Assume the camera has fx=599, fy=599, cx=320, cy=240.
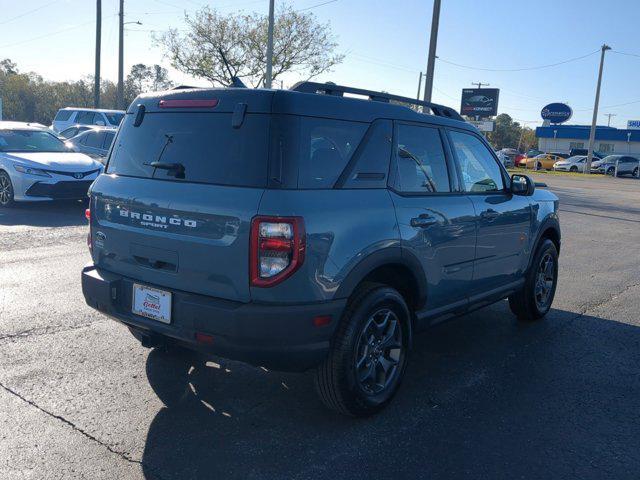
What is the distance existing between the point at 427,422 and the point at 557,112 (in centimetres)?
7210

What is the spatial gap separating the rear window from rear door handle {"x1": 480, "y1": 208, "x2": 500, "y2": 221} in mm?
2178

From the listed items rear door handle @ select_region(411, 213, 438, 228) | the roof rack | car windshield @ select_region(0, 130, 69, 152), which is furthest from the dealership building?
rear door handle @ select_region(411, 213, 438, 228)

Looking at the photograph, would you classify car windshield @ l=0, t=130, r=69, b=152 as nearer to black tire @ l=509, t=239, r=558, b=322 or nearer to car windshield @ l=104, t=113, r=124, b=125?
car windshield @ l=104, t=113, r=124, b=125

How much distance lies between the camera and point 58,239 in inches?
347

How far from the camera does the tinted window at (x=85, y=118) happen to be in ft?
73.3

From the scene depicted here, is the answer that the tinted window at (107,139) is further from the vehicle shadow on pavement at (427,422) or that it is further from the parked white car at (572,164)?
the parked white car at (572,164)

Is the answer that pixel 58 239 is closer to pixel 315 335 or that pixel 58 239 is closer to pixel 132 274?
pixel 132 274

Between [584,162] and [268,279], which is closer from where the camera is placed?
[268,279]

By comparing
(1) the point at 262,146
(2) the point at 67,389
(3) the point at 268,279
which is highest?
(1) the point at 262,146

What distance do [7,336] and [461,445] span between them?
3.57 metres

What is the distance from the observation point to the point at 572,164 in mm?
50938

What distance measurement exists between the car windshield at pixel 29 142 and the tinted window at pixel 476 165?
9.93 metres

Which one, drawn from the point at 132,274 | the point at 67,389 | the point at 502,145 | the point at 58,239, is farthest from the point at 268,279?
the point at 502,145

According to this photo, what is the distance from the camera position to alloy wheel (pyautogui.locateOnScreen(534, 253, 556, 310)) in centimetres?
588
